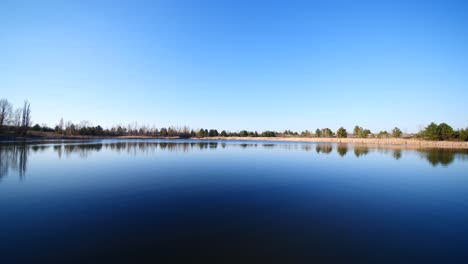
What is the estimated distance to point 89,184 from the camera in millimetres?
8273

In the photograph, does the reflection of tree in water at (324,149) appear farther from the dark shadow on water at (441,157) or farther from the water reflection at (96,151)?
the dark shadow on water at (441,157)

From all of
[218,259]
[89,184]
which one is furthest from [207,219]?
[89,184]

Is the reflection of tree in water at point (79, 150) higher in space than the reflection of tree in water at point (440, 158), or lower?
higher

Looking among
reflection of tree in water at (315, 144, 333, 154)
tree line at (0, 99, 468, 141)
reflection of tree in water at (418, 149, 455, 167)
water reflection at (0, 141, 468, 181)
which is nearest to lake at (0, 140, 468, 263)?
water reflection at (0, 141, 468, 181)

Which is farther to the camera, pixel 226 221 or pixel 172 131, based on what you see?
pixel 172 131

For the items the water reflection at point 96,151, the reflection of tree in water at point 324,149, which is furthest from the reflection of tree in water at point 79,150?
the reflection of tree in water at point 324,149

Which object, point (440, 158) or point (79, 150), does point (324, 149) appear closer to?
point (440, 158)

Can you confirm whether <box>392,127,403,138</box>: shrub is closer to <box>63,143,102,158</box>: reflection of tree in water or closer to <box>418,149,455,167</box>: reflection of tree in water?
<box>418,149,455,167</box>: reflection of tree in water

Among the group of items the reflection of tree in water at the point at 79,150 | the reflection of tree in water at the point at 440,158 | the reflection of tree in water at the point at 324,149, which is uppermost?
the reflection of tree in water at the point at 79,150

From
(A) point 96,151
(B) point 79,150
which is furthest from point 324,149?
(B) point 79,150

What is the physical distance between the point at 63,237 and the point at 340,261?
501cm

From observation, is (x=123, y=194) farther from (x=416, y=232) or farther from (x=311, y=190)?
(x=416, y=232)

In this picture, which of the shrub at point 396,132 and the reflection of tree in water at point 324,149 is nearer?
the reflection of tree in water at point 324,149

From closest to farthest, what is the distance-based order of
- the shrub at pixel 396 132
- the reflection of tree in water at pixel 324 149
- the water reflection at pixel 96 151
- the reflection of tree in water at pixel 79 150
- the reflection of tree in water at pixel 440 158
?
the water reflection at pixel 96 151
the reflection of tree in water at pixel 440 158
the reflection of tree in water at pixel 79 150
the reflection of tree in water at pixel 324 149
the shrub at pixel 396 132
